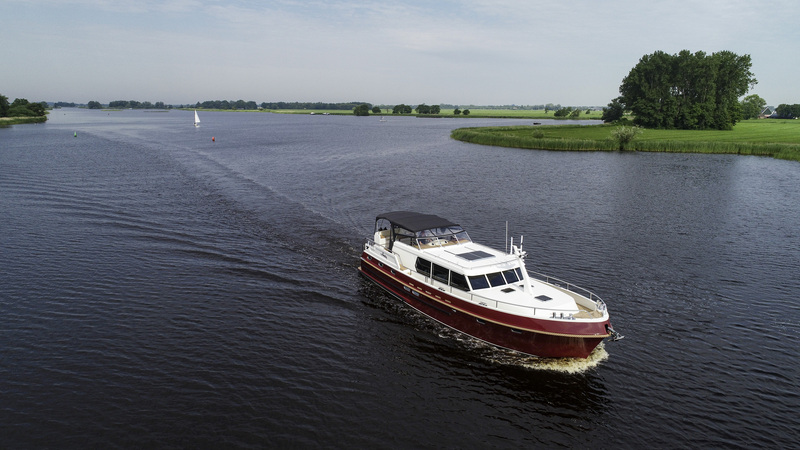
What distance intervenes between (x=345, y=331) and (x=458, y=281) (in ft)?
22.1

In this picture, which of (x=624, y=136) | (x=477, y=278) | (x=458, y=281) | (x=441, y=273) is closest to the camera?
(x=477, y=278)

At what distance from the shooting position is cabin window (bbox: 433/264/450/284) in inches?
958

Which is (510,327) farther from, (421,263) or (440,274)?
(421,263)

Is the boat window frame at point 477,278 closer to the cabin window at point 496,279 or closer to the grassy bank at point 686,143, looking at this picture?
the cabin window at point 496,279

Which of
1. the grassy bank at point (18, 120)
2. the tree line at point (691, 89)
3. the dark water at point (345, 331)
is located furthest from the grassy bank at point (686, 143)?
the grassy bank at point (18, 120)

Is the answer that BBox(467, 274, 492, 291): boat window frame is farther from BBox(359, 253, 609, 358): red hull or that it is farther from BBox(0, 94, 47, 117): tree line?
BBox(0, 94, 47, 117): tree line

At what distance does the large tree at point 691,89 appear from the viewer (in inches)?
5017

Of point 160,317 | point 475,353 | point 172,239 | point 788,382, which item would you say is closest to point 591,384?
point 475,353

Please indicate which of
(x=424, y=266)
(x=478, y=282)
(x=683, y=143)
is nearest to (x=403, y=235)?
(x=424, y=266)

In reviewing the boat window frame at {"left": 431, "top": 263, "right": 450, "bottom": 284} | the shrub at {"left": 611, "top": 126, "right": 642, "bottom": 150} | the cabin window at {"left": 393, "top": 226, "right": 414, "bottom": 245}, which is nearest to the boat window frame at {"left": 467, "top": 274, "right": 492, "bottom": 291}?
the boat window frame at {"left": 431, "top": 263, "right": 450, "bottom": 284}

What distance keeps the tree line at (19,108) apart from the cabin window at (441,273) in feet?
687

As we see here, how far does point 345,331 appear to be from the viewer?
24016mm

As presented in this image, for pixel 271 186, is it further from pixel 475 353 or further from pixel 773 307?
pixel 773 307

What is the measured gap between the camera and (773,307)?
1041 inches
